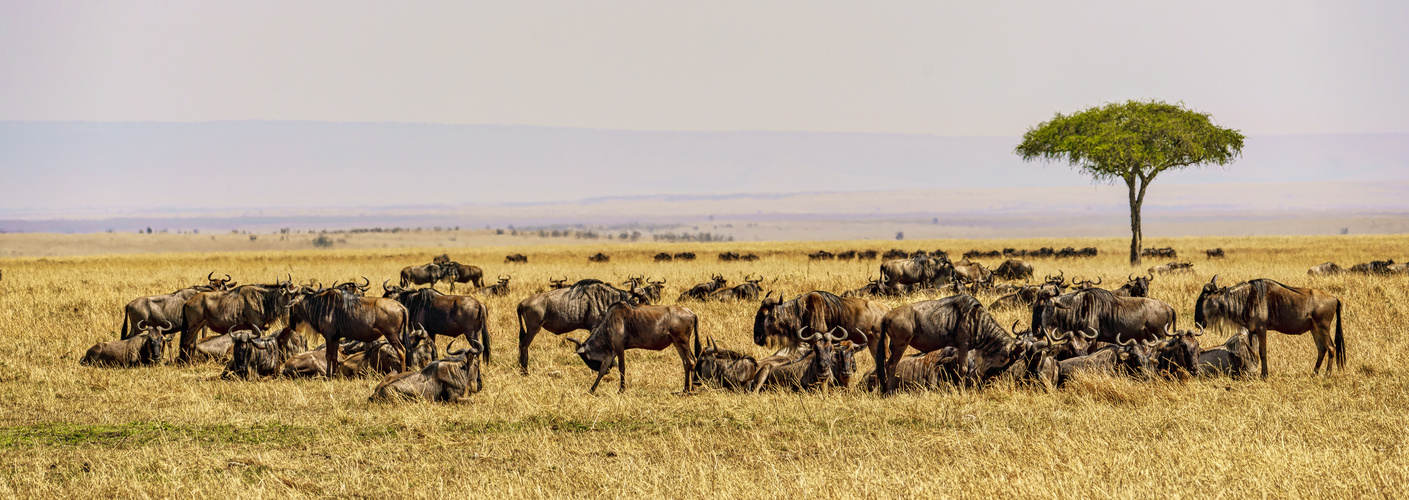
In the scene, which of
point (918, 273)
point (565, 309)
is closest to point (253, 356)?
point (565, 309)

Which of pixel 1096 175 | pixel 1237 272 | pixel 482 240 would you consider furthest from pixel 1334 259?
pixel 482 240

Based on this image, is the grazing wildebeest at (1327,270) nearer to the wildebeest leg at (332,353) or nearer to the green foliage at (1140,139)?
the green foliage at (1140,139)

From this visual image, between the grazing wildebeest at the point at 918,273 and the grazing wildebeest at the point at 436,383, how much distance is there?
1413cm

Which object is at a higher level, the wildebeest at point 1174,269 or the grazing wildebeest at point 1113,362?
the grazing wildebeest at point 1113,362

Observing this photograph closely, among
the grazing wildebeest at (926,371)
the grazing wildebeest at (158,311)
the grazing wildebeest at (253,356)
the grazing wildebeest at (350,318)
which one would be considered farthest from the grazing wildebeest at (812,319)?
the grazing wildebeest at (158,311)

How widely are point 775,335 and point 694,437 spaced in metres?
3.49

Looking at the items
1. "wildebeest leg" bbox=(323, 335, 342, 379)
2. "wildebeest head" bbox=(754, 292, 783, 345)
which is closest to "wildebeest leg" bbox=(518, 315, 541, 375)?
"wildebeest leg" bbox=(323, 335, 342, 379)

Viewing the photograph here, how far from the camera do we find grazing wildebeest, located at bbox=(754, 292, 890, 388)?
1189 centimetres

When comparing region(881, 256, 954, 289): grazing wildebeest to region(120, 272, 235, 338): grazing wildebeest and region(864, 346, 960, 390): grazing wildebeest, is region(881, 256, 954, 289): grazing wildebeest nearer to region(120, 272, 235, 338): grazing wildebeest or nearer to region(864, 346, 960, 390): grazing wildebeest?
region(864, 346, 960, 390): grazing wildebeest

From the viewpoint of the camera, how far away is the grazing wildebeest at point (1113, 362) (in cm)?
1070

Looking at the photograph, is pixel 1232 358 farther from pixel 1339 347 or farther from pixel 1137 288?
pixel 1137 288

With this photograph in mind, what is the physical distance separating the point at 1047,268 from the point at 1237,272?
6579 mm

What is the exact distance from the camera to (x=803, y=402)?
1002 cm

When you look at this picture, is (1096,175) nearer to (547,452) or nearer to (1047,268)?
(1047,268)
